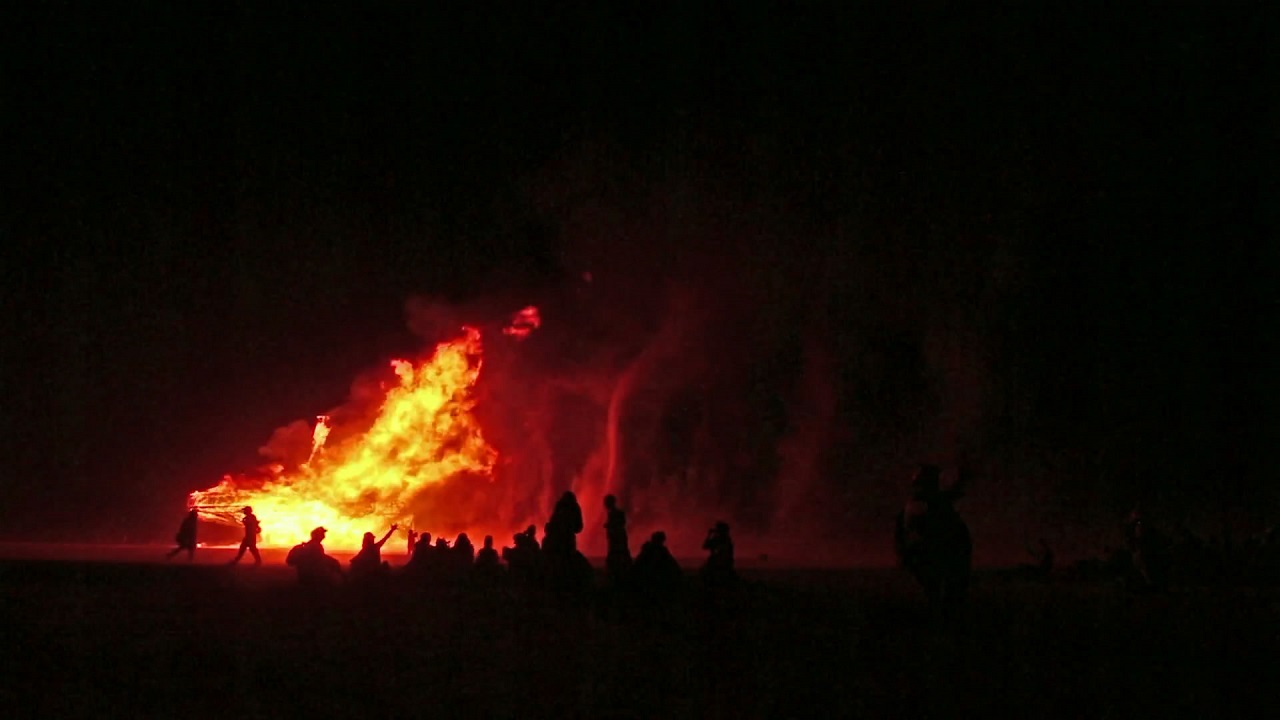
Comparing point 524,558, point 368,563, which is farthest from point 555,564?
point 368,563

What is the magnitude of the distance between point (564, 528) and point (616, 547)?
700mm

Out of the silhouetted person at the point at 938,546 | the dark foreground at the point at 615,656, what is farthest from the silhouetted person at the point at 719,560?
the silhouetted person at the point at 938,546

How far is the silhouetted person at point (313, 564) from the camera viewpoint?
14188 millimetres

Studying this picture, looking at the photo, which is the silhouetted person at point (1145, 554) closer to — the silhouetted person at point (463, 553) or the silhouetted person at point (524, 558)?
the silhouetted person at point (524, 558)

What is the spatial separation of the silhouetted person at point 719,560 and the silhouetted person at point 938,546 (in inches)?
109

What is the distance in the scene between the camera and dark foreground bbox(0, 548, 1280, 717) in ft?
21.3

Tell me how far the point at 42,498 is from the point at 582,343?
19127 millimetres

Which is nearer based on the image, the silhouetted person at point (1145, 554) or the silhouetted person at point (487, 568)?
the silhouetted person at point (487, 568)

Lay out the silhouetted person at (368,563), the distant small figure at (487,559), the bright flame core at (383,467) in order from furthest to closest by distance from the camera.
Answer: the bright flame core at (383,467), the silhouetted person at (368,563), the distant small figure at (487,559)

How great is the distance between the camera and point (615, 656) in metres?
8.45

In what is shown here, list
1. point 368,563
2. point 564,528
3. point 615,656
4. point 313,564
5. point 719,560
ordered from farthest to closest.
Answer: point 368,563 < point 313,564 < point 719,560 < point 564,528 < point 615,656

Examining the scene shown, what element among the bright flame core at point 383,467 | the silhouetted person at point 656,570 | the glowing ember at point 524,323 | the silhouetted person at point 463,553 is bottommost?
the silhouetted person at point 656,570

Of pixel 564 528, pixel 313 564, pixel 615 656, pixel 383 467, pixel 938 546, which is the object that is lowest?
pixel 615 656

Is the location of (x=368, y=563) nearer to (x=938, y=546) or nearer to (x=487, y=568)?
(x=487, y=568)
